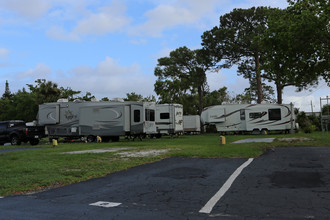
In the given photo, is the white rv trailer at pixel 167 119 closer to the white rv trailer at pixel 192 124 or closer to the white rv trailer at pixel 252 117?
the white rv trailer at pixel 252 117

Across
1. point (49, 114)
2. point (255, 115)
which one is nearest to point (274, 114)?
point (255, 115)

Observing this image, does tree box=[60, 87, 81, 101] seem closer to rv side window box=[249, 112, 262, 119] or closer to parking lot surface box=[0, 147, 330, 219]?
rv side window box=[249, 112, 262, 119]

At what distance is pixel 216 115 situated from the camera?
103 ft

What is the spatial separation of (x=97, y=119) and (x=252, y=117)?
15.0 meters

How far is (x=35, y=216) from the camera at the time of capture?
186 inches

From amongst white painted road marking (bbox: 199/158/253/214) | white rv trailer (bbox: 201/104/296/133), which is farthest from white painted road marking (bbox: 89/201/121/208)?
white rv trailer (bbox: 201/104/296/133)

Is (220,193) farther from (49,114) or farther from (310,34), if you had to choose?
(49,114)

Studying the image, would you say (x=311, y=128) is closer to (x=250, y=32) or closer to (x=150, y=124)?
(x=250, y=32)

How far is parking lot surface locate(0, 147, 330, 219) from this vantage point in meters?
4.67

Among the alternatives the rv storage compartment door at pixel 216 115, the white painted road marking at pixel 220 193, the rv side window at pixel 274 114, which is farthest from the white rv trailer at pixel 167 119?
Result: the white painted road marking at pixel 220 193

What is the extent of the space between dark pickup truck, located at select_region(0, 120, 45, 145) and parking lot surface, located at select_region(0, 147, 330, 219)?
17.1m

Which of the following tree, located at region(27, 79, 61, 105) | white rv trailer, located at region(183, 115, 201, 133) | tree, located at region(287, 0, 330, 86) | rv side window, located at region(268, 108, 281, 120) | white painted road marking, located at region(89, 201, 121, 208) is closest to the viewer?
white painted road marking, located at region(89, 201, 121, 208)

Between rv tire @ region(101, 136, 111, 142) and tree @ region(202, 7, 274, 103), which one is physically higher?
tree @ region(202, 7, 274, 103)

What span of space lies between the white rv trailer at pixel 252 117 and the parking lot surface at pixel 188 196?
21487mm
